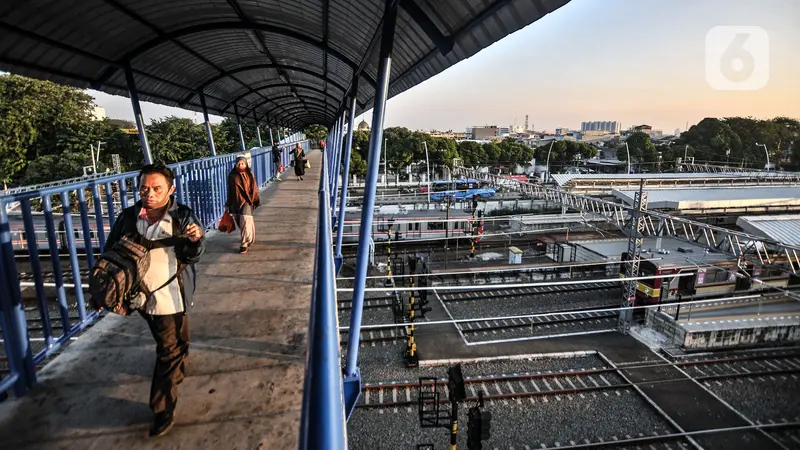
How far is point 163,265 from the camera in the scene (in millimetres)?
2381

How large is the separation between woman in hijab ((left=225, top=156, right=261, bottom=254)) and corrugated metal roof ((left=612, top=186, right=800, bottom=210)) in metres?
20.9

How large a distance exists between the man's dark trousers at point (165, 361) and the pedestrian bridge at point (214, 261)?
7.6 inches

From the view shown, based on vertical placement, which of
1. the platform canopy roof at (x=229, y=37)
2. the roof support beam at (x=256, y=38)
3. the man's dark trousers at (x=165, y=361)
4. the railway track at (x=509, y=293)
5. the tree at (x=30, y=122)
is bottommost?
the railway track at (x=509, y=293)

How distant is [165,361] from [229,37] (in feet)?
18.9

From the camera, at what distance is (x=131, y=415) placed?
8.22ft

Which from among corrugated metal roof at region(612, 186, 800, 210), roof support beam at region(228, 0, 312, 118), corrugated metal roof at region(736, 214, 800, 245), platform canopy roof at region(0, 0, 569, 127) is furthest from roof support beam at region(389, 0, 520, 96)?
corrugated metal roof at region(612, 186, 800, 210)

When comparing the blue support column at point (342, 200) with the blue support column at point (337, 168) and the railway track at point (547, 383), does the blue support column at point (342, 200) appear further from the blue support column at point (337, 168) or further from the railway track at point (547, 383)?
the railway track at point (547, 383)

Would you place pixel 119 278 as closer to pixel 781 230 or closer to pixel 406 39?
pixel 406 39

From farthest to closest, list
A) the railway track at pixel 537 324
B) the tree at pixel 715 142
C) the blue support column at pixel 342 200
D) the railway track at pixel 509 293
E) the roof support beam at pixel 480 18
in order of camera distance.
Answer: the tree at pixel 715 142
the railway track at pixel 509 293
the railway track at pixel 537 324
the blue support column at pixel 342 200
the roof support beam at pixel 480 18

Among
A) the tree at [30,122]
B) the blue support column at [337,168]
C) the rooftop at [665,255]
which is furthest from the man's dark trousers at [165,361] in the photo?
the tree at [30,122]

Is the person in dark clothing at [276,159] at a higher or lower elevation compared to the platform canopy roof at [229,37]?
lower

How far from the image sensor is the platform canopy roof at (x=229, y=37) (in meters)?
3.30

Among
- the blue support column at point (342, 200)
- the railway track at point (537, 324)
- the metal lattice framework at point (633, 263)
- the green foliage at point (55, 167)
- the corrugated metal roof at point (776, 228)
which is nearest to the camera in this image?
the blue support column at point (342, 200)

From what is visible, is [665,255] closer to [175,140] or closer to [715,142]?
[175,140]
